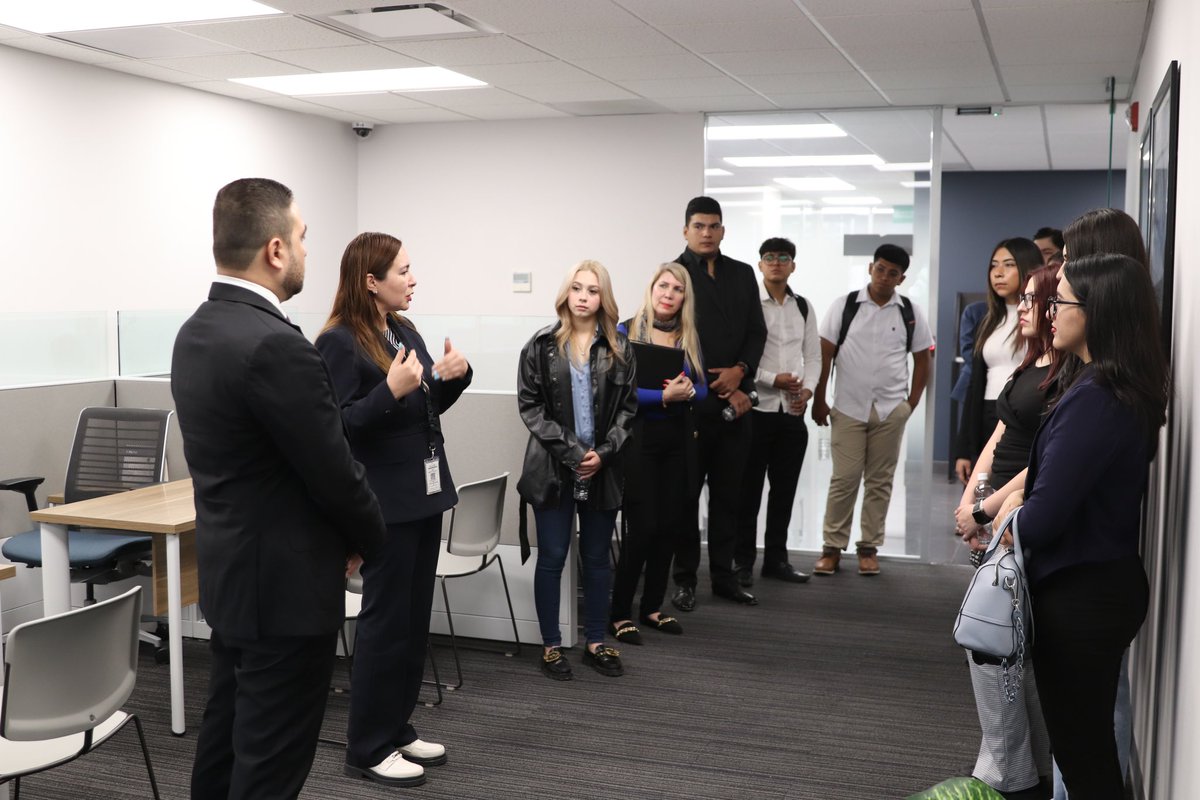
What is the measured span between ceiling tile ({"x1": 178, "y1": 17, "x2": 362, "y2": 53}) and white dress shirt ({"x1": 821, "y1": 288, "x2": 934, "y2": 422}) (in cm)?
284

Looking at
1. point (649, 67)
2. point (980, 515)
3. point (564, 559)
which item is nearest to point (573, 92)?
point (649, 67)

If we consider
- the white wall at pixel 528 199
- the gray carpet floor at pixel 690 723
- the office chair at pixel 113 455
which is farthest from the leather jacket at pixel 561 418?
the white wall at pixel 528 199

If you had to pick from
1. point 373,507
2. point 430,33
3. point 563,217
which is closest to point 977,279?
point 563,217

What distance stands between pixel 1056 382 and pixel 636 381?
5.53ft

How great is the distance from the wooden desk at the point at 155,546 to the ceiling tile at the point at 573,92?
3.25 metres

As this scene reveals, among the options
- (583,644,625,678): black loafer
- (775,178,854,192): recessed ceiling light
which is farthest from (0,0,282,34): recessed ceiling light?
(775,178,854,192): recessed ceiling light

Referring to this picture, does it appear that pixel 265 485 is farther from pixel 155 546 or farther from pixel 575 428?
pixel 575 428

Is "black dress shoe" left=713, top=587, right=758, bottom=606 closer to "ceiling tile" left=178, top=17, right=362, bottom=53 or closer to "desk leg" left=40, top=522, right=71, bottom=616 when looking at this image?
"desk leg" left=40, top=522, right=71, bottom=616

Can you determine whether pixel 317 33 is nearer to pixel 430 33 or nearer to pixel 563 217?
pixel 430 33

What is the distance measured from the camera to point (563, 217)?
718 centimetres

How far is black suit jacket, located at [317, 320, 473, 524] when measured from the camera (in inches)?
111

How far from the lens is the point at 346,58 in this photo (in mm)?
5223

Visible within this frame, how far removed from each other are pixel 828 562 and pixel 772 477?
1.98 feet

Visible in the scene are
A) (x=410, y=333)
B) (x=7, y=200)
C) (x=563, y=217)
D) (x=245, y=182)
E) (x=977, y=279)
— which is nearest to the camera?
(x=245, y=182)
